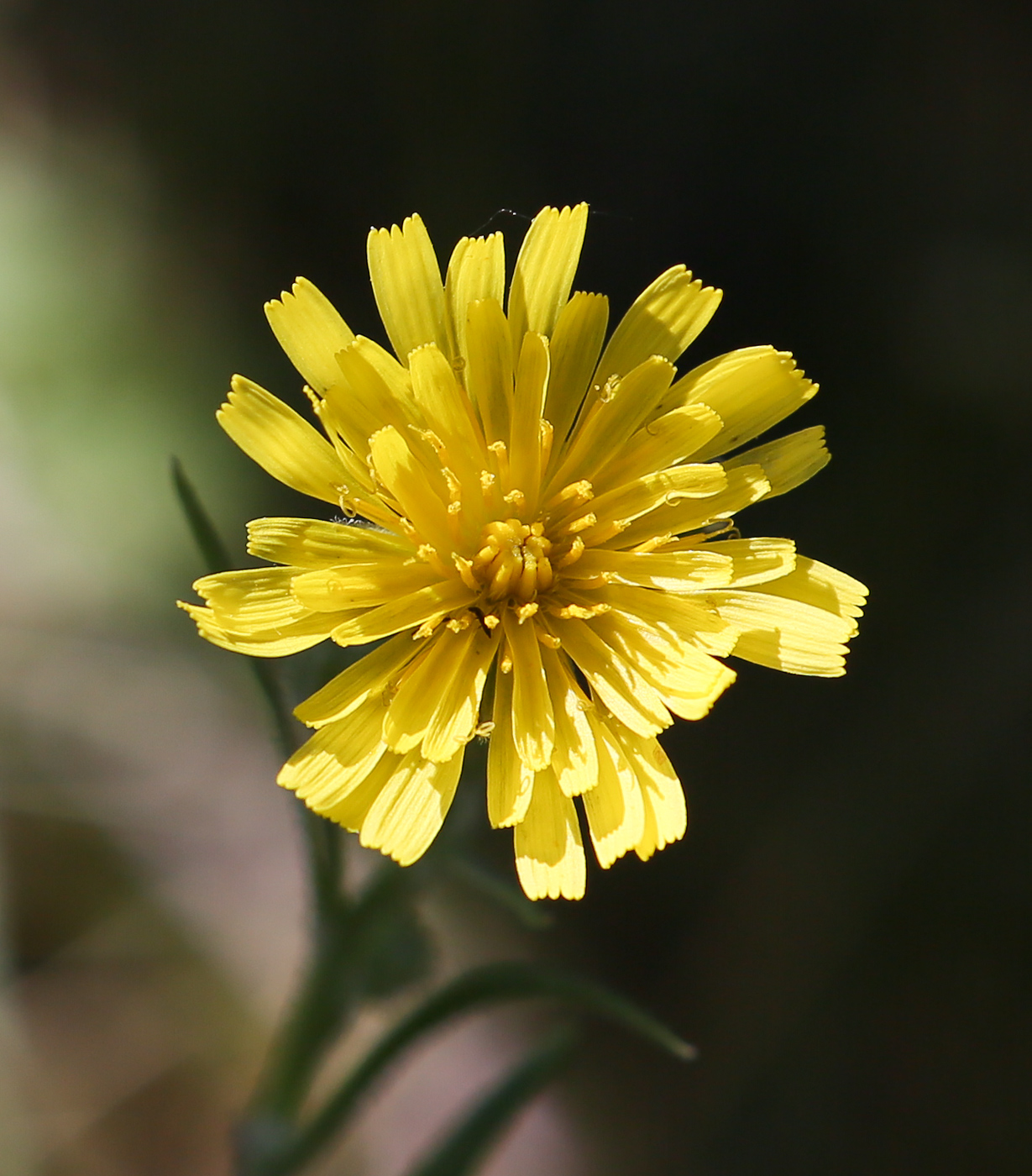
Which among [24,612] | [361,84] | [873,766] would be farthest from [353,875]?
[361,84]

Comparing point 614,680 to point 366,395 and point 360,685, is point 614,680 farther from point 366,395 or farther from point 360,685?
point 366,395

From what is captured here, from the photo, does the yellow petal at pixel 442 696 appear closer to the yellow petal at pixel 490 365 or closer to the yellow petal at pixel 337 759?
the yellow petal at pixel 337 759

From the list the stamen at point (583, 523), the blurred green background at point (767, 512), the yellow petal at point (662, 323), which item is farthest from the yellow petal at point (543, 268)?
the blurred green background at point (767, 512)

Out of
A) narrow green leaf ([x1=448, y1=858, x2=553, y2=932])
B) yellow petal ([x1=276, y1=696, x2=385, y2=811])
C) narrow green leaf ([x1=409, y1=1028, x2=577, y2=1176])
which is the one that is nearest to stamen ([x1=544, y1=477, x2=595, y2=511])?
yellow petal ([x1=276, y1=696, x2=385, y2=811])

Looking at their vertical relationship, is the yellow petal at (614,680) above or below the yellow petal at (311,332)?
below

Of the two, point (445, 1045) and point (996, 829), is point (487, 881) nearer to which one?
point (445, 1045)

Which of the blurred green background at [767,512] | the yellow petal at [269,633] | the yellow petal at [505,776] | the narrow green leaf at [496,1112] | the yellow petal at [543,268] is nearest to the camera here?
the yellow petal at [269,633]

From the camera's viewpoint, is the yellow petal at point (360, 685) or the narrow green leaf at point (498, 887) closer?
the yellow petal at point (360, 685)
